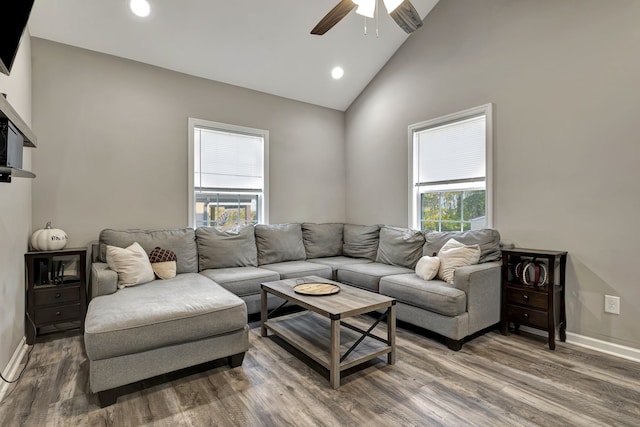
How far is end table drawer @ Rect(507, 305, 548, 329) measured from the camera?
2734mm

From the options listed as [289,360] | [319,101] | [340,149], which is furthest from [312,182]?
[289,360]

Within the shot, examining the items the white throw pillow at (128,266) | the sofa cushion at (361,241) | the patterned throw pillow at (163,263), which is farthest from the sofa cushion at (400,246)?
the white throw pillow at (128,266)

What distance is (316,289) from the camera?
2658 millimetres

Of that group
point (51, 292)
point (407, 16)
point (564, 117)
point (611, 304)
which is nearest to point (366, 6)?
point (407, 16)

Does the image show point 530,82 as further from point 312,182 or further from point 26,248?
point 26,248

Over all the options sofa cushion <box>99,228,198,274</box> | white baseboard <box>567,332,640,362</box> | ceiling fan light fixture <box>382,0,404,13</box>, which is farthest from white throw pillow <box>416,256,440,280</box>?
sofa cushion <box>99,228,198,274</box>

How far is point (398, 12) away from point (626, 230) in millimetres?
2411

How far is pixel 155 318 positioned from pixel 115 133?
232 cm

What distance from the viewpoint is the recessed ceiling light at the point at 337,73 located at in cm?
434

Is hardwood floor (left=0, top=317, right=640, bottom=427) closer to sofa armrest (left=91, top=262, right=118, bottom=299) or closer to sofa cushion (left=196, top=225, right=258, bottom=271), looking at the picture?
sofa armrest (left=91, top=262, right=118, bottom=299)

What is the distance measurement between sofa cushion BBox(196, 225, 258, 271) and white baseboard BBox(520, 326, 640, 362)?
3.07 meters

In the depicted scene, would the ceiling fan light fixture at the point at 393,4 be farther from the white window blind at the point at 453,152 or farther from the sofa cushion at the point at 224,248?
the sofa cushion at the point at 224,248

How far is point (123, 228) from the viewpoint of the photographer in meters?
3.46

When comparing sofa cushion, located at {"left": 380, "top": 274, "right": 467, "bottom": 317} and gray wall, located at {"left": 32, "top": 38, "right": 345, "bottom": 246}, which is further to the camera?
gray wall, located at {"left": 32, "top": 38, "right": 345, "bottom": 246}
